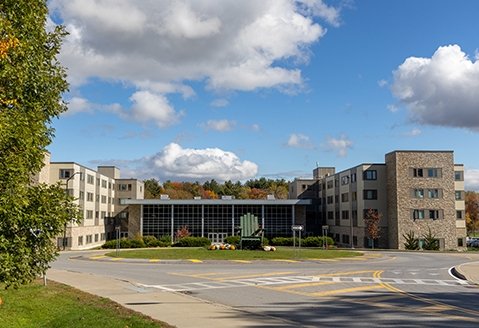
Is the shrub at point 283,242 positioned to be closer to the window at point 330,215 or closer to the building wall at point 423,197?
the building wall at point 423,197

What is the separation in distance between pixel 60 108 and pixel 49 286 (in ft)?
30.6

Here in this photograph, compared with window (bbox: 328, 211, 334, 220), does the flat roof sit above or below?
above

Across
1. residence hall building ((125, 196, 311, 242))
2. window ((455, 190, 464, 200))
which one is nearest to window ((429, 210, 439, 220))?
window ((455, 190, 464, 200))

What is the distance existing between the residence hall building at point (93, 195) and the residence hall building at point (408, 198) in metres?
34.4

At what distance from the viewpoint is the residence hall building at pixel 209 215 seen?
78.6m

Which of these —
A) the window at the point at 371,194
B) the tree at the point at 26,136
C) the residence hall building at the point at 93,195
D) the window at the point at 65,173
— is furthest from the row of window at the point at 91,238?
the tree at the point at 26,136

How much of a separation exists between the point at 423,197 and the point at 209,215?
107ft

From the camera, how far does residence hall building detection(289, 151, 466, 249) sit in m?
64.9

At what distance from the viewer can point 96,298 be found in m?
17.9

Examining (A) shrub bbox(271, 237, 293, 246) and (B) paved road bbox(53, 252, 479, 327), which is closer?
(B) paved road bbox(53, 252, 479, 327)

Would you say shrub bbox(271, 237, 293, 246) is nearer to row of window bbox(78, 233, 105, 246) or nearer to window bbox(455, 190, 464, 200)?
window bbox(455, 190, 464, 200)

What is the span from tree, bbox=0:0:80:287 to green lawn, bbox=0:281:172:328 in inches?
55.1

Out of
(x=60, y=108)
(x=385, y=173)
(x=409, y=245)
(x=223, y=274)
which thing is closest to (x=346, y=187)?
(x=385, y=173)

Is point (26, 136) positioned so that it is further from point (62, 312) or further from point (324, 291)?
point (324, 291)
